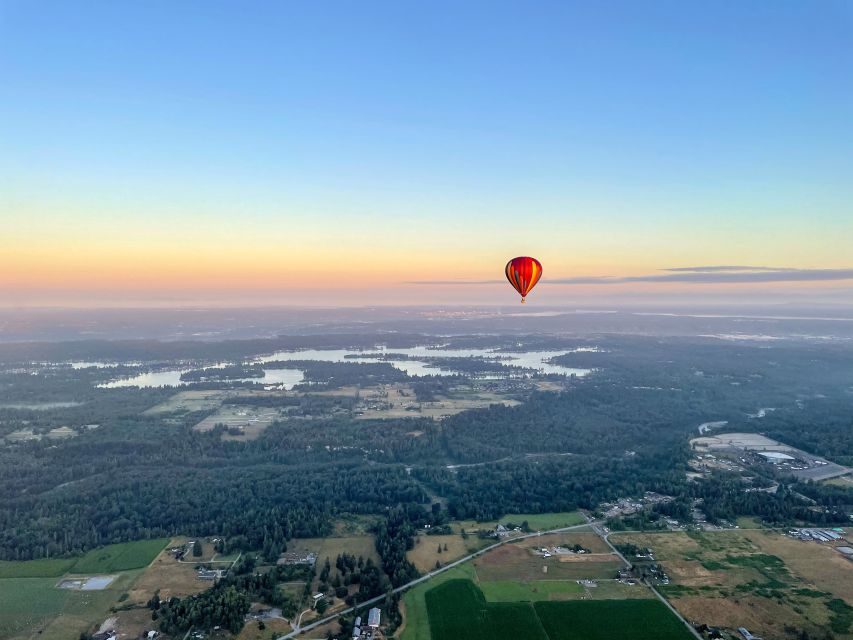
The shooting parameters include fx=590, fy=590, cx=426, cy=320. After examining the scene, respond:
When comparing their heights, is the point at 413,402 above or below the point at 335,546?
above

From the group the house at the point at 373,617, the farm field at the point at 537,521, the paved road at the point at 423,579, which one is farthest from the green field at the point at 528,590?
the farm field at the point at 537,521

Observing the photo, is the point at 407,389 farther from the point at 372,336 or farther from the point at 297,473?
the point at 372,336

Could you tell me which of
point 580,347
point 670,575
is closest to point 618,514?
point 670,575

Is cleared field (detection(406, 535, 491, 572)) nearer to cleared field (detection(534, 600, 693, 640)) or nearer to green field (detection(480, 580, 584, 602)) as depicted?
green field (detection(480, 580, 584, 602))

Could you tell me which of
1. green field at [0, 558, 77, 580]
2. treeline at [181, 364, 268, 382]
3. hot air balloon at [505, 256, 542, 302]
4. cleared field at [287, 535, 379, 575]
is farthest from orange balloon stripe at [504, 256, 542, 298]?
treeline at [181, 364, 268, 382]

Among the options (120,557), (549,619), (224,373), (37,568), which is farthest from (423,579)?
(224,373)

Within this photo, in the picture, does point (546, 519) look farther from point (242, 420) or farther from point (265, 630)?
point (242, 420)
